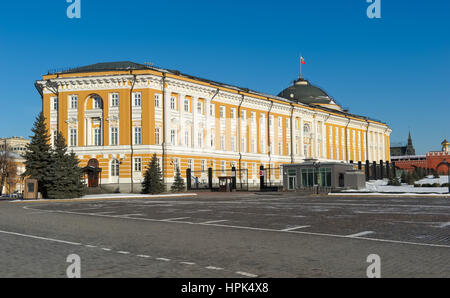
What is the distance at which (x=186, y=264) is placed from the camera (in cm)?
802

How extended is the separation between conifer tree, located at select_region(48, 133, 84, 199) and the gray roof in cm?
5689

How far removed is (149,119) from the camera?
5066 cm

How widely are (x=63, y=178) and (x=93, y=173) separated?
13187mm

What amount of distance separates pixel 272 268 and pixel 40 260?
13.9ft

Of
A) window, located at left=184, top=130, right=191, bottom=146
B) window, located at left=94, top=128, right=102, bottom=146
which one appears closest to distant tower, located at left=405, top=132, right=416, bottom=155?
window, located at left=184, top=130, right=191, bottom=146

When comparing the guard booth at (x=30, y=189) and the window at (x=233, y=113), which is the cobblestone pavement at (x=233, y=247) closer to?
the guard booth at (x=30, y=189)

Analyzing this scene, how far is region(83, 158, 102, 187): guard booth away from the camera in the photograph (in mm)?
51031

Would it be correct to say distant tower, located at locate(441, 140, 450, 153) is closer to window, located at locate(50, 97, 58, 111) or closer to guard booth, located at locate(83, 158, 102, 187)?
guard booth, located at locate(83, 158, 102, 187)

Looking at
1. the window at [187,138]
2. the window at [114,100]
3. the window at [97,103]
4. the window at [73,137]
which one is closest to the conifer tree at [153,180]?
the window at [187,138]

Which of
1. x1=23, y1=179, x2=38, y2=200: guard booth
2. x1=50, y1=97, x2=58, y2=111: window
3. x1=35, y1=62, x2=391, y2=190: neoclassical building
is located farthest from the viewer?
x1=50, y1=97, x2=58, y2=111: window

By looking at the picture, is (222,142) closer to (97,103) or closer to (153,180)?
(97,103)

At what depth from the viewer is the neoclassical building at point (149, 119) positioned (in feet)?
167
